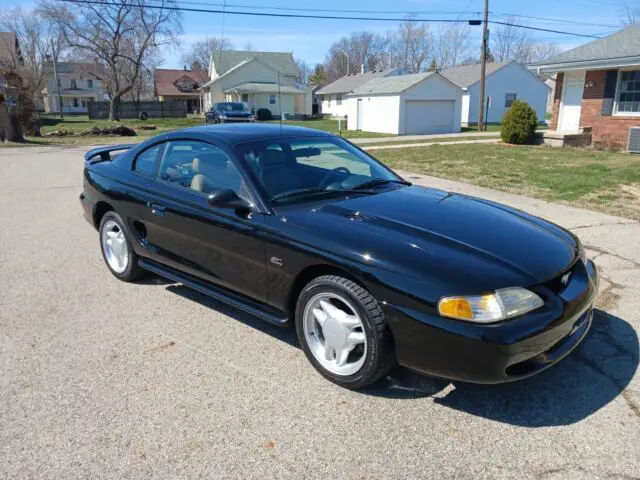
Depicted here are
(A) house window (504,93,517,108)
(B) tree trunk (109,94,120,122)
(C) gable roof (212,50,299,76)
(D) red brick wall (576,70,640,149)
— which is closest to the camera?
(D) red brick wall (576,70,640,149)

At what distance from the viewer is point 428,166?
13.4 meters

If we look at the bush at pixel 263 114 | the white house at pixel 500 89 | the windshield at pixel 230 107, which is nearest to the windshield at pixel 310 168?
the windshield at pixel 230 107

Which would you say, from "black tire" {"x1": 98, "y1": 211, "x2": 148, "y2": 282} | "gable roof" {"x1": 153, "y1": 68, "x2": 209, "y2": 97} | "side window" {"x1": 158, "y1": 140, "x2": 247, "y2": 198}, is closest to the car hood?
"side window" {"x1": 158, "y1": 140, "x2": 247, "y2": 198}

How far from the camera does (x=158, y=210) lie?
424cm

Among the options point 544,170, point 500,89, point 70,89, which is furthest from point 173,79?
point 544,170

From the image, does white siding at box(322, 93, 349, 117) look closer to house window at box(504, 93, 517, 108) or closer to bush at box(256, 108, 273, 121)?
bush at box(256, 108, 273, 121)

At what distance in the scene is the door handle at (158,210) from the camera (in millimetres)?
4188

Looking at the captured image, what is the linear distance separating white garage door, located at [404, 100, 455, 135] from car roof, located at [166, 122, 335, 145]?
27519 mm

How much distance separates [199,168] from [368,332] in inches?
79.8

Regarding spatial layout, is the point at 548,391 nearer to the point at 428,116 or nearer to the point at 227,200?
the point at 227,200

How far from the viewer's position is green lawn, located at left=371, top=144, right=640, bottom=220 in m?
8.96

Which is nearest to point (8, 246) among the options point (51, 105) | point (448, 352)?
point (448, 352)

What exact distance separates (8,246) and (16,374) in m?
3.55

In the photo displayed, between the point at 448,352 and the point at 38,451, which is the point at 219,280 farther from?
the point at 448,352
